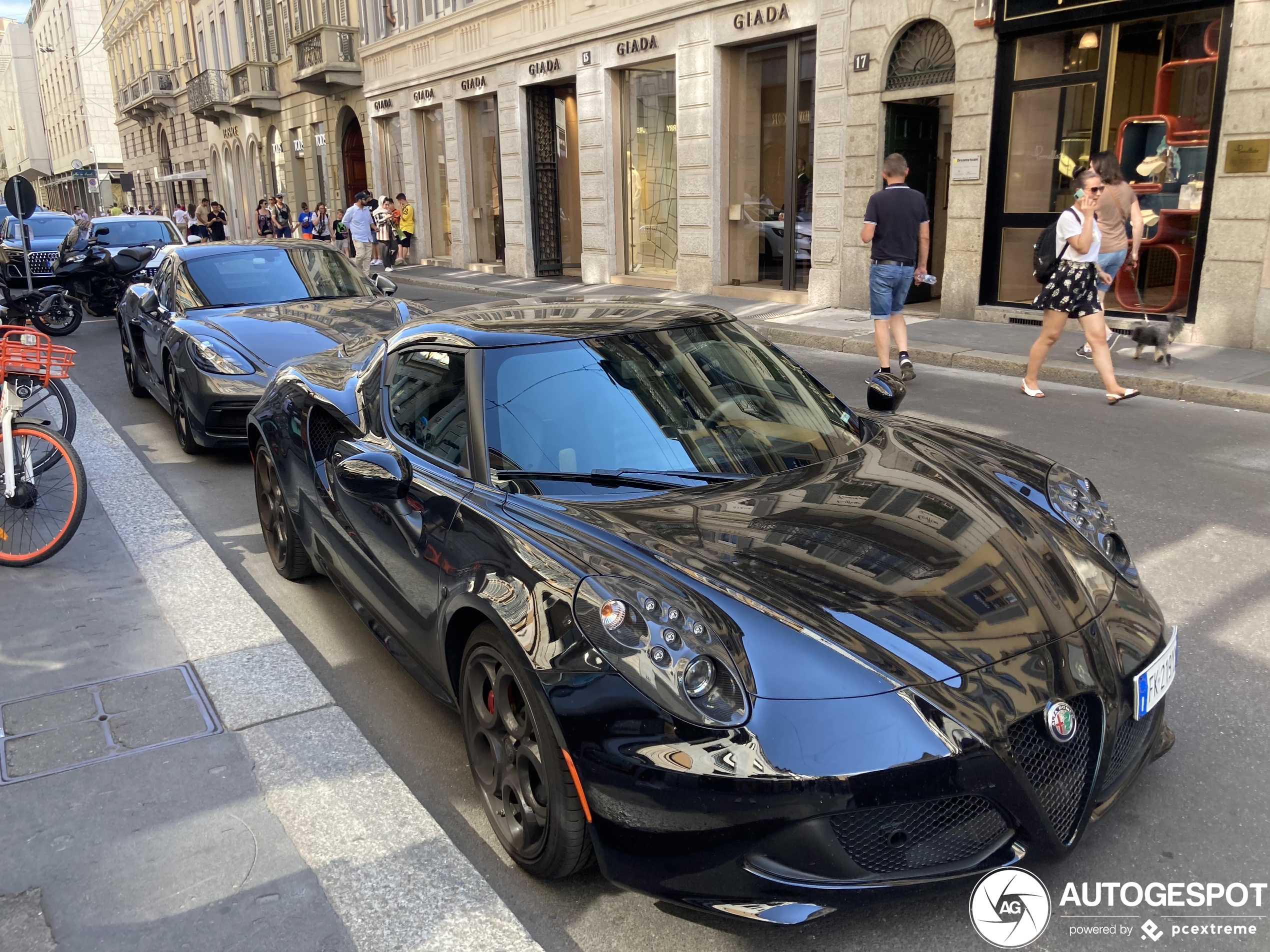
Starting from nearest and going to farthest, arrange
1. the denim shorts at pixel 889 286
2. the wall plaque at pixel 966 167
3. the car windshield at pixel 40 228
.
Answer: the denim shorts at pixel 889 286, the wall plaque at pixel 966 167, the car windshield at pixel 40 228

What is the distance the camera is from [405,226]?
26.3 meters

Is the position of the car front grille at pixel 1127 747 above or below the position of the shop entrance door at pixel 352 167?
below

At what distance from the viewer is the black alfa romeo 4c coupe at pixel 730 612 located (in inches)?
83.5

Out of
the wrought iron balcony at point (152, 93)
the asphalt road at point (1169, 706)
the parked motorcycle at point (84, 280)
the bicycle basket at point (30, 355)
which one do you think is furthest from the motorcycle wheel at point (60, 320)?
the wrought iron balcony at point (152, 93)

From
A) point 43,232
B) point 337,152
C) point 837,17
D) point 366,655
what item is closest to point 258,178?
point 337,152

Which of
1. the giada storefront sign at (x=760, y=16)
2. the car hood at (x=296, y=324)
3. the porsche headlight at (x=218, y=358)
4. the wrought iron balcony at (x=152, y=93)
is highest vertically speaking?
the wrought iron balcony at (x=152, y=93)

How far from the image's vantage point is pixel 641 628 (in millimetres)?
2307

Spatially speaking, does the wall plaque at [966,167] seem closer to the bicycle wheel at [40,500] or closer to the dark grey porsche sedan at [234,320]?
the dark grey porsche sedan at [234,320]

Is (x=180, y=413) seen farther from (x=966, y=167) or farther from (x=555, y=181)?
(x=555, y=181)

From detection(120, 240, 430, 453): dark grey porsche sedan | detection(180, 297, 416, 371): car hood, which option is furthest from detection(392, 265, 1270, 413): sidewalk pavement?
detection(120, 240, 430, 453): dark grey porsche sedan

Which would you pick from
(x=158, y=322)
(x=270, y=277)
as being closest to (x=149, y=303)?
(x=158, y=322)

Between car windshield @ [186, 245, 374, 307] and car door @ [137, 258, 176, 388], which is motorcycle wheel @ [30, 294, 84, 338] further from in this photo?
car windshield @ [186, 245, 374, 307]

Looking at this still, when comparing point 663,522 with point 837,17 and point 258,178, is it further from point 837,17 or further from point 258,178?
point 258,178

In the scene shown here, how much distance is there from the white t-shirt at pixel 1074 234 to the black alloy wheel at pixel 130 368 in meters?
8.12
